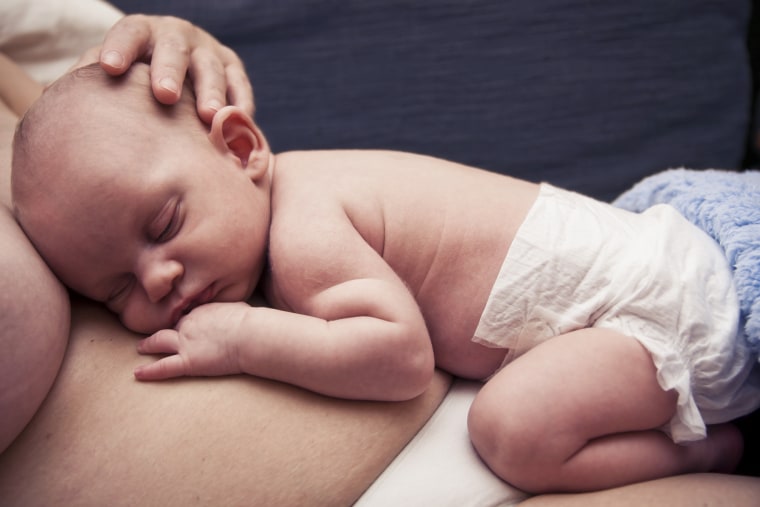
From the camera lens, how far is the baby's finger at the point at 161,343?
0.86 meters

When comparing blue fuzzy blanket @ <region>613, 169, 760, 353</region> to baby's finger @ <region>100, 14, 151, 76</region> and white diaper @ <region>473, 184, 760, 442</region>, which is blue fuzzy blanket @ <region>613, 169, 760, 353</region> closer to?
white diaper @ <region>473, 184, 760, 442</region>

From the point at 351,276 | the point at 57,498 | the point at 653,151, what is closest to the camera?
the point at 57,498

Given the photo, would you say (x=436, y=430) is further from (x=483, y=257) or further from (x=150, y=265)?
(x=150, y=265)

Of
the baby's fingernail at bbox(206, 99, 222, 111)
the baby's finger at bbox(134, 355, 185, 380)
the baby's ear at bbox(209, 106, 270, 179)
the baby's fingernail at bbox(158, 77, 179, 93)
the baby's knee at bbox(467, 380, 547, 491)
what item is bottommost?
the baby's knee at bbox(467, 380, 547, 491)

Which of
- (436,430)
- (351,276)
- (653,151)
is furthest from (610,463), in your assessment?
(653,151)

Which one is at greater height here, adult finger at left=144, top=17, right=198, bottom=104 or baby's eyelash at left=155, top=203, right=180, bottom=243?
adult finger at left=144, top=17, right=198, bottom=104

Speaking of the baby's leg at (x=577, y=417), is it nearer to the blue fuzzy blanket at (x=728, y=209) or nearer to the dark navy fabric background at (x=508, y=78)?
the blue fuzzy blanket at (x=728, y=209)

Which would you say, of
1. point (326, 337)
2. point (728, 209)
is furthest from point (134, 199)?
point (728, 209)

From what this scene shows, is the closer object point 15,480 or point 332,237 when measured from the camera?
point 15,480

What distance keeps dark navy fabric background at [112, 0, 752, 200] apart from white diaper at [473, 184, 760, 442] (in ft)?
2.22

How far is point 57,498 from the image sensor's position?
29.8 inches

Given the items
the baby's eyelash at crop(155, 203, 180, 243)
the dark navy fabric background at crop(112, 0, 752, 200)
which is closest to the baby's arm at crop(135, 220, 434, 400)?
the baby's eyelash at crop(155, 203, 180, 243)

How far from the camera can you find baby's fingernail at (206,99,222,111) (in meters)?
0.93

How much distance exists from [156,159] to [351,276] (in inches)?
11.5
